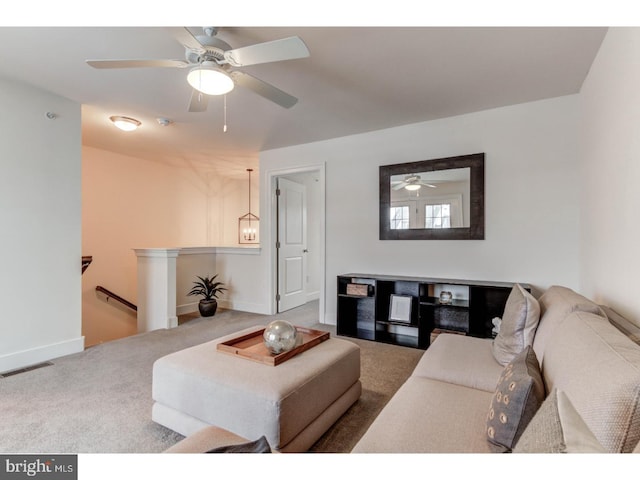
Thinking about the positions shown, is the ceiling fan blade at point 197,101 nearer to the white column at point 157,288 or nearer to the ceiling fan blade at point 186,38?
the ceiling fan blade at point 186,38

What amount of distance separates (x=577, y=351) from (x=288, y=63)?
233cm

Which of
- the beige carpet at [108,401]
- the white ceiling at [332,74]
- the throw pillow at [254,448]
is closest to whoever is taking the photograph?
the throw pillow at [254,448]

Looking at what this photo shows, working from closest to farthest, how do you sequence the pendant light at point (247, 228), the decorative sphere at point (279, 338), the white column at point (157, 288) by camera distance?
1. the decorative sphere at point (279, 338)
2. the white column at point (157, 288)
3. the pendant light at point (247, 228)

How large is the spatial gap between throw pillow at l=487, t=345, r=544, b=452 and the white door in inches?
156

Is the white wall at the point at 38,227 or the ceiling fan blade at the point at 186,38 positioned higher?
the ceiling fan blade at the point at 186,38

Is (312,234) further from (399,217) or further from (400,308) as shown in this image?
(400,308)

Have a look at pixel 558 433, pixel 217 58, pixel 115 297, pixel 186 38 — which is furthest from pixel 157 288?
pixel 558 433

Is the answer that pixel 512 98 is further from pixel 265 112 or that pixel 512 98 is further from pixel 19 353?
pixel 19 353

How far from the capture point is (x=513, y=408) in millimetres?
1054

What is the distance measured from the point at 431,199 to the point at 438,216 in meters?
0.20

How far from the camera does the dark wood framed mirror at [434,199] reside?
328cm

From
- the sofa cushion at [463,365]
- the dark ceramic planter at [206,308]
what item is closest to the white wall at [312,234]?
the dark ceramic planter at [206,308]

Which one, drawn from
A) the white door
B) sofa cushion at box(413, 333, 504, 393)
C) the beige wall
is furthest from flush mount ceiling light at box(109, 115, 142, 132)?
sofa cushion at box(413, 333, 504, 393)

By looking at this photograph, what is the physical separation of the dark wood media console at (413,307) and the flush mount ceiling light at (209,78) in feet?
7.70
